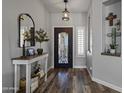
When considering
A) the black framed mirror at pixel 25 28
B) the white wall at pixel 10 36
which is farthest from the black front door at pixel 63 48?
the white wall at pixel 10 36

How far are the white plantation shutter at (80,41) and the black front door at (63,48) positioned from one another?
0.42 m

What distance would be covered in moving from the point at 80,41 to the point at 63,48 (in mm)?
977

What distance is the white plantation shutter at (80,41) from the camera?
802cm

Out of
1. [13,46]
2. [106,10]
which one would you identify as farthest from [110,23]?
[13,46]

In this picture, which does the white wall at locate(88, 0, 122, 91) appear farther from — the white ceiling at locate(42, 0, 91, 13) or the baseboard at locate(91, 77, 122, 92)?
the white ceiling at locate(42, 0, 91, 13)

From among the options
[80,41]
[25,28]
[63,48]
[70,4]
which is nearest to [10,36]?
[25,28]

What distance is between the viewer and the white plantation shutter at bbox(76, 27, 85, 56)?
802 centimetres

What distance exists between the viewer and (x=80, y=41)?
8016 mm

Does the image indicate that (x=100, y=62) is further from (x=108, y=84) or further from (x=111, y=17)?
(x=111, y=17)

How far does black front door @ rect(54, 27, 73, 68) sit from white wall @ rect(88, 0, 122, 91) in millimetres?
2986

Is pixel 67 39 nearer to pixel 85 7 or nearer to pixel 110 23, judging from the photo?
pixel 85 7

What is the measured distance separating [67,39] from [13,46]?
15.6ft

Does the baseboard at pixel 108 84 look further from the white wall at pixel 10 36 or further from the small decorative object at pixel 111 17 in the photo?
the white wall at pixel 10 36

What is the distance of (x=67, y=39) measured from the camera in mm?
8148
